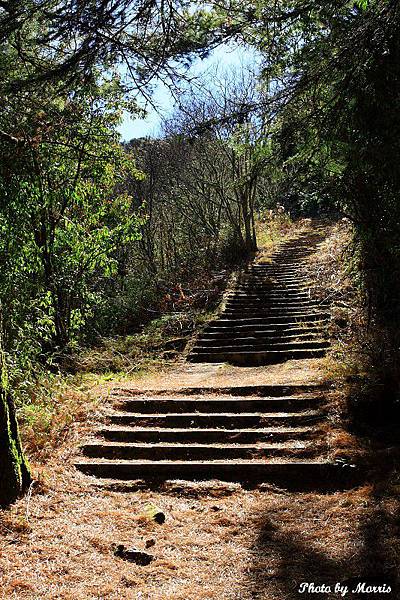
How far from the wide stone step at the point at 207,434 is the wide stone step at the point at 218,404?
52 cm

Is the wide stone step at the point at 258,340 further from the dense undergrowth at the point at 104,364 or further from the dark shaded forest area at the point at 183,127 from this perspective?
the dark shaded forest area at the point at 183,127

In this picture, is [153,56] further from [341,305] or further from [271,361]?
[341,305]

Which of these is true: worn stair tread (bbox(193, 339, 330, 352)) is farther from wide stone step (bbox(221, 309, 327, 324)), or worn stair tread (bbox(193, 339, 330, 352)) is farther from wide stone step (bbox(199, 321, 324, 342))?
wide stone step (bbox(221, 309, 327, 324))

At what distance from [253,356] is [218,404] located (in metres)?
2.87

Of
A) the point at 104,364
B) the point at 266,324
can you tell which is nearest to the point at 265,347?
the point at 266,324

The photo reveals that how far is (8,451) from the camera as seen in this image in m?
4.27

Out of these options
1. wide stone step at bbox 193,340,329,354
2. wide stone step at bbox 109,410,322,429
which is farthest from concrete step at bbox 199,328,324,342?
wide stone step at bbox 109,410,322,429

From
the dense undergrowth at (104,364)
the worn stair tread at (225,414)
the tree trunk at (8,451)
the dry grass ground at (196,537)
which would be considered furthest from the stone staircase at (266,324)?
the tree trunk at (8,451)

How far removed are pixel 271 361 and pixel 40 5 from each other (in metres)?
6.67

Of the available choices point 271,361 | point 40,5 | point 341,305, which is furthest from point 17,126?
point 341,305

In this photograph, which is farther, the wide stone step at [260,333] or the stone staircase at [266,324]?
the wide stone step at [260,333]

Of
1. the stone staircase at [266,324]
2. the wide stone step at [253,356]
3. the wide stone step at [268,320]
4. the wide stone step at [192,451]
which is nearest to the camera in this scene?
the wide stone step at [192,451]

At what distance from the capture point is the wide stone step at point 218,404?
21.2 feet

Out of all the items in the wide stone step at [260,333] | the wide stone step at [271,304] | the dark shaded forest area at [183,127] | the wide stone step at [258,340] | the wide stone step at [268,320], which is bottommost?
the wide stone step at [258,340]
